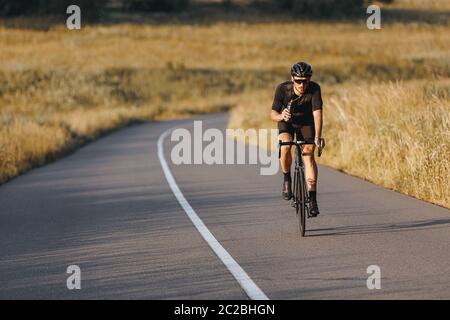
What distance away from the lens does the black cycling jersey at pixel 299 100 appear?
12.8m

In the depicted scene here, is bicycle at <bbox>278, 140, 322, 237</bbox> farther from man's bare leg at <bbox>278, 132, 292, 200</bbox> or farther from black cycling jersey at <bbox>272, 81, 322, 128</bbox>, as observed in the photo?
black cycling jersey at <bbox>272, 81, 322, 128</bbox>

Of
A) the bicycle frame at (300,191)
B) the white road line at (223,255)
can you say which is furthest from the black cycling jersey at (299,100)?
the white road line at (223,255)

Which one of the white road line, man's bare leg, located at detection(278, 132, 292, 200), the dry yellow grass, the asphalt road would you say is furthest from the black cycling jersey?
the dry yellow grass

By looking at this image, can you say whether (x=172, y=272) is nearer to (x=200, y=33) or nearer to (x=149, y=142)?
(x=149, y=142)

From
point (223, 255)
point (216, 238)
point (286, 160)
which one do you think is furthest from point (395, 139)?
point (223, 255)

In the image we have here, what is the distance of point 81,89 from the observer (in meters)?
63.8

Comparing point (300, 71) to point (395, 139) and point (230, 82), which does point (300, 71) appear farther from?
point (230, 82)

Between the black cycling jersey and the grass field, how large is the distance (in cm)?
326

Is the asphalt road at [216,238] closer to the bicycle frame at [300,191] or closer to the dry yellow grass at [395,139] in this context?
the bicycle frame at [300,191]

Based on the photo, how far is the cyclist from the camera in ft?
41.2

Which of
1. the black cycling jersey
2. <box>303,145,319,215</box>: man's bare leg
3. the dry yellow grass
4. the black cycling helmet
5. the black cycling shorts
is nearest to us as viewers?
the black cycling helmet

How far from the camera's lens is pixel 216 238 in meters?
12.6

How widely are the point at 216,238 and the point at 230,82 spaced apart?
60.9 metres

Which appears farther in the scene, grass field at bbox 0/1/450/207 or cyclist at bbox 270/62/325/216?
grass field at bbox 0/1/450/207
